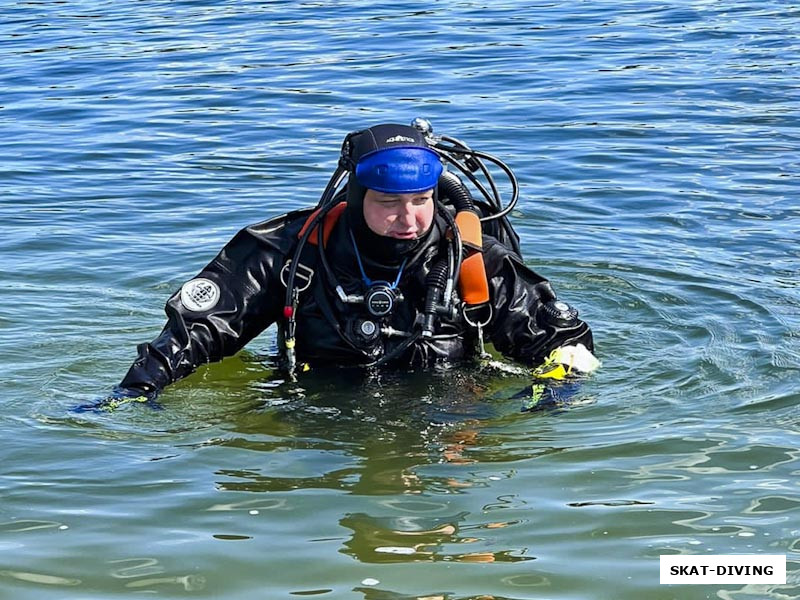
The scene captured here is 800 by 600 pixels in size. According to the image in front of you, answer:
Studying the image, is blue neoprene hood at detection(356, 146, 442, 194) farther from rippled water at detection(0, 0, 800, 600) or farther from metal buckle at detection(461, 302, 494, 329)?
rippled water at detection(0, 0, 800, 600)

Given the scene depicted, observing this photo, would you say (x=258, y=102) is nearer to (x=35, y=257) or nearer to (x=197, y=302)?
(x=35, y=257)

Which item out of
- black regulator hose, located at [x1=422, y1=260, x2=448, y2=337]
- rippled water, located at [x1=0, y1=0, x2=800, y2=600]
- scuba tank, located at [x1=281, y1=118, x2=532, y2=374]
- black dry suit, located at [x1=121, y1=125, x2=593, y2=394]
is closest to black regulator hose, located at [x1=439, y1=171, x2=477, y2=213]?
scuba tank, located at [x1=281, y1=118, x2=532, y2=374]

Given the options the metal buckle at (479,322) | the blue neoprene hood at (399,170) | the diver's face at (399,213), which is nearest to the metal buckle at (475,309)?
the metal buckle at (479,322)

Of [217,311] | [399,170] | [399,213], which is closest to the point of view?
[399,170]

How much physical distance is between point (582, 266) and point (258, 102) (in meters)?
5.05

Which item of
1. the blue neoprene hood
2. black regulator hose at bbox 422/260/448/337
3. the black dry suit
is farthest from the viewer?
the black dry suit

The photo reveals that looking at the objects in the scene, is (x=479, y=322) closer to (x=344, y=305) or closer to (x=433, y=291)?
(x=433, y=291)

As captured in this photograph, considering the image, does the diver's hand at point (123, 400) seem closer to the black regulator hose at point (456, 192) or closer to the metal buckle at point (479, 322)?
the metal buckle at point (479, 322)

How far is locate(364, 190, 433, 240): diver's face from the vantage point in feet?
16.1

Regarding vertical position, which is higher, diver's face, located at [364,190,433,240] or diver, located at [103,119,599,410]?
diver's face, located at [364,190,433,240]

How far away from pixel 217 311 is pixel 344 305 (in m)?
0.48

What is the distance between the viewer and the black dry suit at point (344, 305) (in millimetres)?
5086

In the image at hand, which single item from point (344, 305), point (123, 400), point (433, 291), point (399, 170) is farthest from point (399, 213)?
point (123, 400)

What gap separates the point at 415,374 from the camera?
525cm
